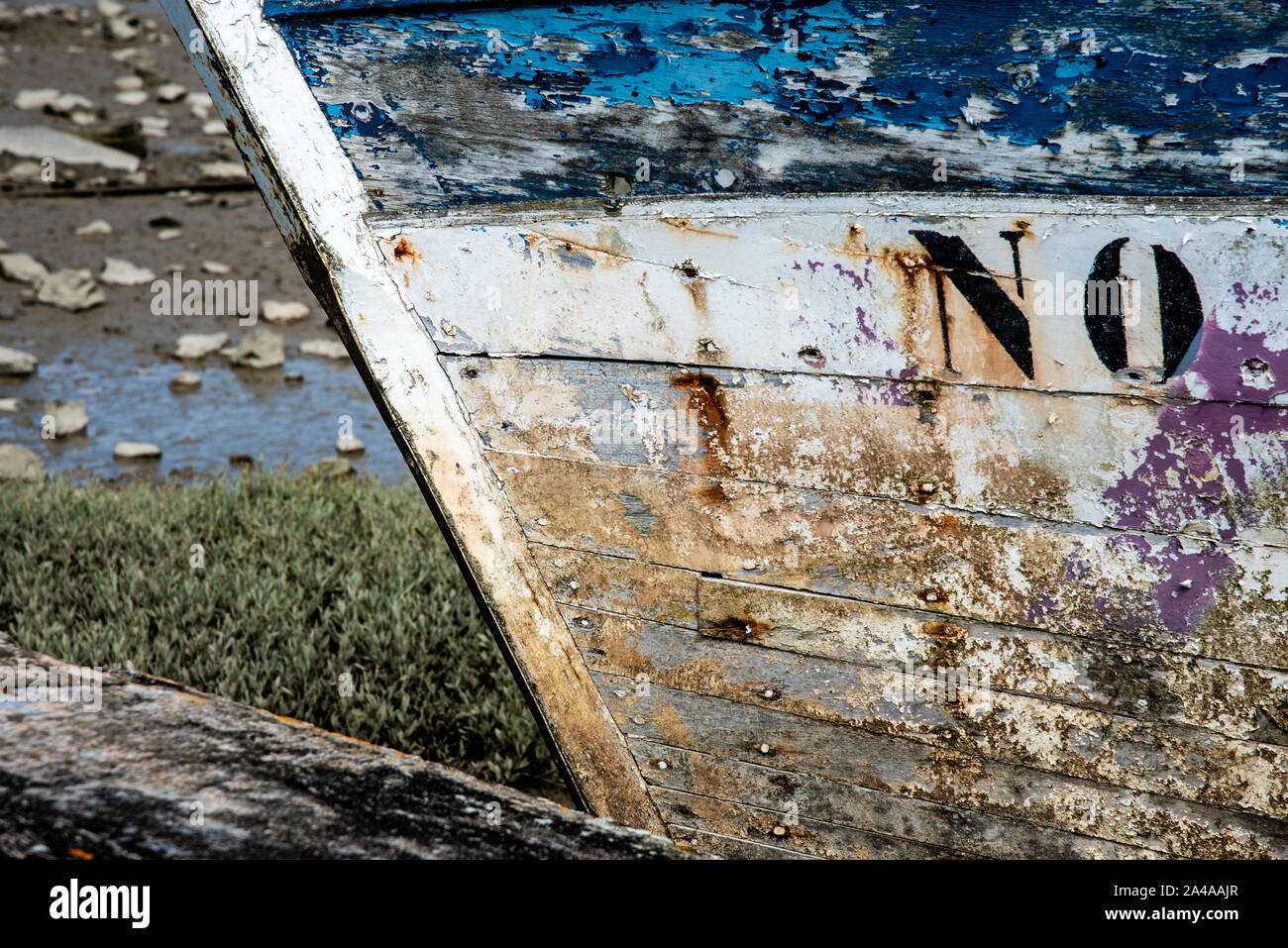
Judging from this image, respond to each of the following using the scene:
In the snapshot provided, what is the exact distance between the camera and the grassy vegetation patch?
342 cm

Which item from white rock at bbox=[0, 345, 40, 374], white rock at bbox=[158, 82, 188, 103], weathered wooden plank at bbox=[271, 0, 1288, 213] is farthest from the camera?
white rock at bbox=[158, 82, 188, 103]

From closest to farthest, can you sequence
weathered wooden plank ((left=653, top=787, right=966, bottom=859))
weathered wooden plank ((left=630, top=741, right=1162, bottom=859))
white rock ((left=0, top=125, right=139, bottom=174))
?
weathered wooden plank ((left=630, top=741, right=1162, bottom=859)), weathered wooden plank ((left=653, top=787, right=966, bottom=859)), white rock ((left=0, top=125, right=139, bottom=174))

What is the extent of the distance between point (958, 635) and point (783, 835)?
2.12 feet

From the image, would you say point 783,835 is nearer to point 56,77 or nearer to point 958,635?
point 958,635

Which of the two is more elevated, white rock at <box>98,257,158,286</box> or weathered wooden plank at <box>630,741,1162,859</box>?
white rock at <box>98,257,158,286</box>

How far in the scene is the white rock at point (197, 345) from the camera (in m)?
6.90

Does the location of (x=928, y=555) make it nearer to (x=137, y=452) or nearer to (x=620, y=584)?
(x=620, y=584)

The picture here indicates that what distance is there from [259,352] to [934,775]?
575cm

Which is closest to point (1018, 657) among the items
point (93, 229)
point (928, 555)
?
point (928, 555)

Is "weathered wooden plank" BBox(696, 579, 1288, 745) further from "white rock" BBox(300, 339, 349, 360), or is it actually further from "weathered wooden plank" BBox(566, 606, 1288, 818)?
"white rock" BBox(300, 339, 349, 360)

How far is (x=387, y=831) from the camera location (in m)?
1.68

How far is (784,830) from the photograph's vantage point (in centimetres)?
231

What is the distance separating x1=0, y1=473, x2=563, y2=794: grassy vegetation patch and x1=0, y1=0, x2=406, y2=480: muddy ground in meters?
0.93

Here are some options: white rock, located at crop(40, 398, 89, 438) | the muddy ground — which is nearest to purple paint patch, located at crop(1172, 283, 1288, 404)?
the muddy ground
